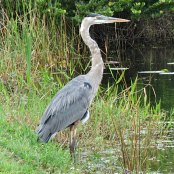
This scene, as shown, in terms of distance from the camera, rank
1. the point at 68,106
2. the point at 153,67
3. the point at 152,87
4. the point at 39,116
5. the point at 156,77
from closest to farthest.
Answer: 1. the point at 68,106
2. the point at 39,116
3. the point at 152,87
4. the point at 156,77
5. the point at 153,67

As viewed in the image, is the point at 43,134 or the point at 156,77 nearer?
the point at 43,134

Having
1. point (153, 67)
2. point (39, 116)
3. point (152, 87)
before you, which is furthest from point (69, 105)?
point (153, 67)

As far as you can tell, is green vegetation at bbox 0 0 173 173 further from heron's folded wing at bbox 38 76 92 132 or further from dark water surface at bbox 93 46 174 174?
heron's folded wing at bbox 38 76 92 132

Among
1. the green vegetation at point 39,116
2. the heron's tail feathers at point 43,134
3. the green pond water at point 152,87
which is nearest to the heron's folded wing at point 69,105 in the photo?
the heron's tail feathers at point 43,134

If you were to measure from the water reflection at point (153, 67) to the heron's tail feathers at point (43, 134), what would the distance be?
13.0 feet

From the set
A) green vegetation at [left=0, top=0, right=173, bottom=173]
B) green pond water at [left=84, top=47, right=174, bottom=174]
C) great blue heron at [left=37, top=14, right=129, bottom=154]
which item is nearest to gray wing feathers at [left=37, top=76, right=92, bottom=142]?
great blue heron at [left=37, top=14, right=129, bottom=154]

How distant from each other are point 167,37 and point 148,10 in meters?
3.74

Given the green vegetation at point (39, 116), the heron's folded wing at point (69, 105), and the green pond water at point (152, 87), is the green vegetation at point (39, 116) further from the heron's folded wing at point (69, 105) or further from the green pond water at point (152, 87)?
the heron's folded wing at point (69, 105)

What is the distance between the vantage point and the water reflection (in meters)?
12.5

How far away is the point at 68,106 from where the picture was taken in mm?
7875

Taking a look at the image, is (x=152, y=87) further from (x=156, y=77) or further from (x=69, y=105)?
(x=156, y=77)

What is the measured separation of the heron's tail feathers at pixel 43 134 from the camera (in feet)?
23.9

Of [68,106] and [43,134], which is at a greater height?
[68,106]

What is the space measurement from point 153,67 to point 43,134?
917cm
